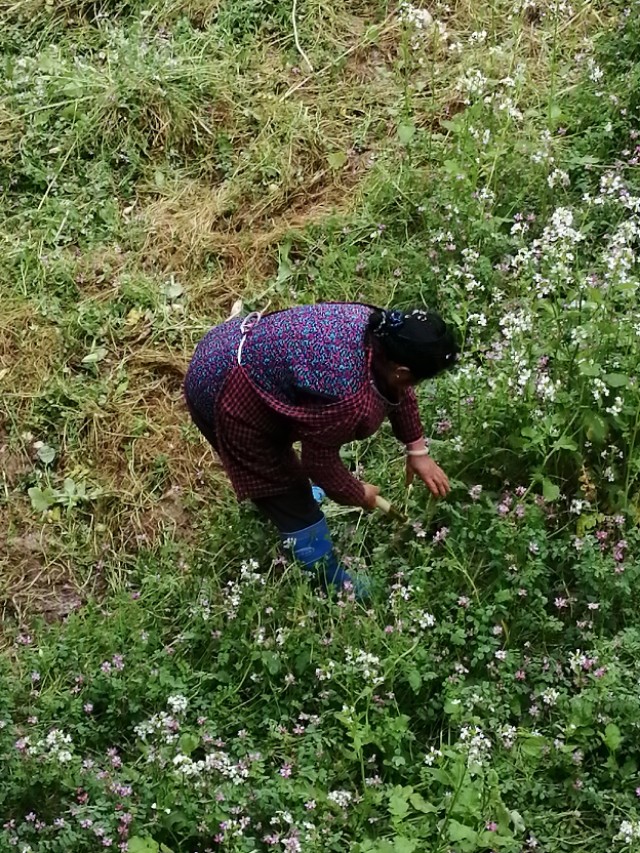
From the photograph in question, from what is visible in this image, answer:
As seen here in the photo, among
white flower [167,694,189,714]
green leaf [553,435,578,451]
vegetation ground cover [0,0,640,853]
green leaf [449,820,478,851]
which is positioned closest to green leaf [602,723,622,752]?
vegetation ground cover [0,0,640,853]

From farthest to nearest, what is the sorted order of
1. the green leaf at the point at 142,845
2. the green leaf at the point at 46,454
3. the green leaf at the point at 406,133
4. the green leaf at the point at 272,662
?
1. the green leaf at the point at 406,133
2. the green leaf at the point at 46,454
3. the green leaf at the point at 272,662
4. the green leaf at the point at 142,845

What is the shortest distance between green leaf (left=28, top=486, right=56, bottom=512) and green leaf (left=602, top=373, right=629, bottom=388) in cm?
216

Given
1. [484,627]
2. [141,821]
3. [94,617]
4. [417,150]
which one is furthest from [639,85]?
[141,821]

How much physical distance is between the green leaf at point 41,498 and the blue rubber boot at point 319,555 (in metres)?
1.10

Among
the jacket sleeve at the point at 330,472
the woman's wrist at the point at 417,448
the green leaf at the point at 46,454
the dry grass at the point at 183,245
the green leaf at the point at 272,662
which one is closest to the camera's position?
the jacket sleeve at the point at 330,472

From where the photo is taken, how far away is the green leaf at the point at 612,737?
2760 millimetres

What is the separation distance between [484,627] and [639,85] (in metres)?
2.54

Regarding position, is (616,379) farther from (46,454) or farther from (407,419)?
(46,454)

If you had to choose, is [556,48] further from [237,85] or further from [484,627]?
[484,627]

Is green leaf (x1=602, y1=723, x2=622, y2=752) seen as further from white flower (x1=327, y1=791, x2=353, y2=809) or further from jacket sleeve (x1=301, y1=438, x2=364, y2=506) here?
jacket sleeve (x1=301, y1=438, x2=364, y2=506)

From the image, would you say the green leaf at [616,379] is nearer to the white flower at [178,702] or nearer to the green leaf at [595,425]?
the green leaf at [595,425]

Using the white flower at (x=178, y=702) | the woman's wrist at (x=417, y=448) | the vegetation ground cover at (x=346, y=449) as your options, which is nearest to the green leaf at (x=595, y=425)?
the vegetation ground cover at (x=346, y=449)

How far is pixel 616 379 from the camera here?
121 inches

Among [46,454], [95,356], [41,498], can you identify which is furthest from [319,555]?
[95,356]
